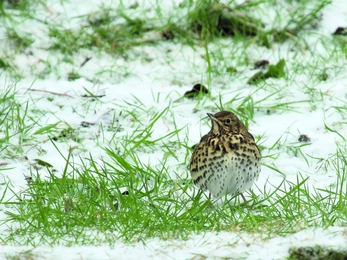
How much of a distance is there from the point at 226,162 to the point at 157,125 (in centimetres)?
150

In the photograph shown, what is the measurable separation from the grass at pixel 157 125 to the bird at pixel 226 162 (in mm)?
136

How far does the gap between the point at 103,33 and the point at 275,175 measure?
3051 mm

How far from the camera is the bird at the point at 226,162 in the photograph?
523cm

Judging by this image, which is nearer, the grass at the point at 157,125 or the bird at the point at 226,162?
the grass at the point at 157,125

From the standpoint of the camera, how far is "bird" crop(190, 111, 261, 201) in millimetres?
5234

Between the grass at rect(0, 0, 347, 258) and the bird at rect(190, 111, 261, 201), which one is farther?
the bird at rect(190, 111, 261, 201)

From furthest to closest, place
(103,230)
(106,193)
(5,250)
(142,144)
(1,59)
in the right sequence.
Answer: (1,59), (142,144), (106,193), (103,230), (5,250)

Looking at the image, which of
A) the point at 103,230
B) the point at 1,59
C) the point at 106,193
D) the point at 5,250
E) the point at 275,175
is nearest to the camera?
the point at 5,250

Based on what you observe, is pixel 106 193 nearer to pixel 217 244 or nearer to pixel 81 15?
pixel 217 244

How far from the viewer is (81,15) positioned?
26.9ft

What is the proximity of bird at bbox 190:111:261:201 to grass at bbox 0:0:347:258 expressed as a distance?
136mm

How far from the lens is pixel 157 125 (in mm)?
6609

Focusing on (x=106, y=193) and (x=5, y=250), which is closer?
(x=5, y=250)

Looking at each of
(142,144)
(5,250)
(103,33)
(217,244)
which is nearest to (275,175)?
(142,144)
